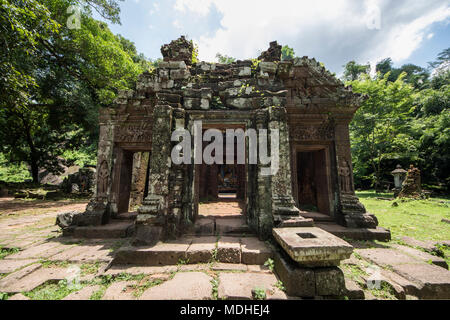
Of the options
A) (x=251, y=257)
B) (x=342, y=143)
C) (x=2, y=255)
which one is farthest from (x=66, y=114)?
(x=342, y=143)

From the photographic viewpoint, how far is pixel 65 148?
45.0 ft

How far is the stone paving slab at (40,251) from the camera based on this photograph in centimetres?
318

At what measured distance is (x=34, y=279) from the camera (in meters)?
2.51

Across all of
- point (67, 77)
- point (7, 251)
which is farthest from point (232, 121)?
point (67, 77)

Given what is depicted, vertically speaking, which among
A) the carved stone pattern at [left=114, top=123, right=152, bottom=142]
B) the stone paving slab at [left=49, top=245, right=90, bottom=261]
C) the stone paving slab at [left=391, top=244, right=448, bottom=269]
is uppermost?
the carved stone pattern at [left=114, top=123, right=152, bottom=142]

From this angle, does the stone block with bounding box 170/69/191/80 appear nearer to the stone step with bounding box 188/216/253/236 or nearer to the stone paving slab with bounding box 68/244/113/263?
the stone step with bounding box 188/216/253/236

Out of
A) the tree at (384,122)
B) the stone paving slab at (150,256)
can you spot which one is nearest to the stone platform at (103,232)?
the stone paving slab at (150,256)

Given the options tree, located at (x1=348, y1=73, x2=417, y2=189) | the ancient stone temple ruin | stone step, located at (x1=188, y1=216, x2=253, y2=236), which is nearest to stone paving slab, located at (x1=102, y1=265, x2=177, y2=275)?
the ancient stone temple ruin

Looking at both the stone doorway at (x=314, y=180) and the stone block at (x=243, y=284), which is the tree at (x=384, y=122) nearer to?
the stone doorway at (x=314, y=180)

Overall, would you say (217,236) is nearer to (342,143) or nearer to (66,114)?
(342,143)

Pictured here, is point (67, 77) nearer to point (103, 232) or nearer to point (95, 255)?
point (103, 232)

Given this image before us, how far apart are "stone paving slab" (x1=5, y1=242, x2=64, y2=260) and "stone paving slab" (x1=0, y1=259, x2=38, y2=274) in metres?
0.14

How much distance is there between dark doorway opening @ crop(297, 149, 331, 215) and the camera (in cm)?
525
